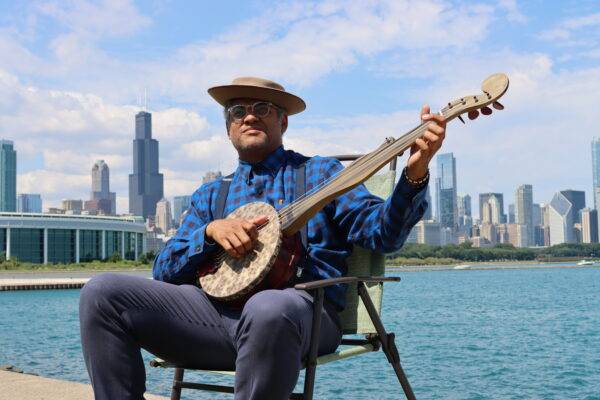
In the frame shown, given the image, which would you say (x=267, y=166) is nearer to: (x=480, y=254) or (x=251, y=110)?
(x=251, y=110)

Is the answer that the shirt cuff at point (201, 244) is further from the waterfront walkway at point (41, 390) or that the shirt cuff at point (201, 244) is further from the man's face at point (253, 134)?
the waterfront walkway at point (41, 390)

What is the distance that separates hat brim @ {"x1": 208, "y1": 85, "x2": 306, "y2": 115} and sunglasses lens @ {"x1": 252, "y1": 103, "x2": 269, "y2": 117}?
0.11 feet

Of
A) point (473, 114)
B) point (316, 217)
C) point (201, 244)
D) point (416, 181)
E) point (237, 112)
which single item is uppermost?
point (237, 112)

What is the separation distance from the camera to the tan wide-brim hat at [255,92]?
3.27m

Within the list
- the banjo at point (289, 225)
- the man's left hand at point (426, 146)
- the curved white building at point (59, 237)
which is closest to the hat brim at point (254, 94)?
the banjo at point (289, 225)

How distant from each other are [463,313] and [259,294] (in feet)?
110

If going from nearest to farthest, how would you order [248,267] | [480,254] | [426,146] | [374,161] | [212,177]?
[426,146] < [248,267] < [374,161] < [212,177] < [480,254]

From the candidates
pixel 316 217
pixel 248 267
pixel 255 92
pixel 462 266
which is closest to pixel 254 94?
pixel 255 92

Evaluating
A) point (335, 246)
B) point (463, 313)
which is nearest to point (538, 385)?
point (335, 246)

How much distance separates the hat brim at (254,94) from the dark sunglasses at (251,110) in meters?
0.03

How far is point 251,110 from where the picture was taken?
3.33 m

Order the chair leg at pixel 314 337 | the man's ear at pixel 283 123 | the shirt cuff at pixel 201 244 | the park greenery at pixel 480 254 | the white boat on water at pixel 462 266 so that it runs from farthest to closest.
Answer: the park greenery at pixel 480 254 → the white boat on water at pixel 462 266 → the man's ear at pixel 283 123 → the shirt cuff at pixel 201 244 → the chair leg at pixel 314 337

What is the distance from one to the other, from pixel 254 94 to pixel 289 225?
749 mm

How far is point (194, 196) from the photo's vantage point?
3.48m
